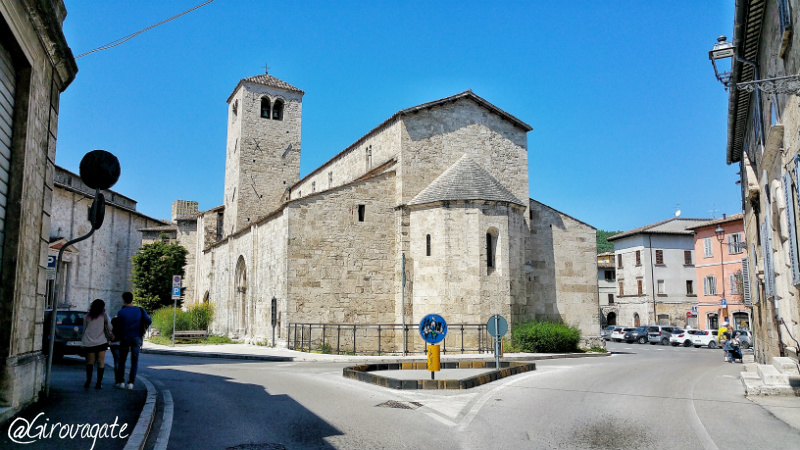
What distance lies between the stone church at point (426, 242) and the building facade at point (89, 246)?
1522cm

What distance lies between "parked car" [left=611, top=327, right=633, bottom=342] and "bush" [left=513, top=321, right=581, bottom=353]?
2225cm

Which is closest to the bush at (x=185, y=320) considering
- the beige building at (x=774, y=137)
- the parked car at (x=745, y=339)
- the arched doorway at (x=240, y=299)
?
the arched doorway at (x=240, y=299)

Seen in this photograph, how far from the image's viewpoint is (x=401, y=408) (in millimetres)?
8539

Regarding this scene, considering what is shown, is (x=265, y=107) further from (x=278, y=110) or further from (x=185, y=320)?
(x=185, y=320)

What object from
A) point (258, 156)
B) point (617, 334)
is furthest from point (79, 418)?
point (617, 334)

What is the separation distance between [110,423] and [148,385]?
358 cm

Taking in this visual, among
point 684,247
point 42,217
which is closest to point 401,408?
point 42,217

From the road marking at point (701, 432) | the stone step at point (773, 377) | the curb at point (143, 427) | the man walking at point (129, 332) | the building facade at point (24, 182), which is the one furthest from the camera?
the stone step at point (773, 377)

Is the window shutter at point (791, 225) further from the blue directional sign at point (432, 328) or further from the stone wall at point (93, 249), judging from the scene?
the stone wall at point (93, 249)

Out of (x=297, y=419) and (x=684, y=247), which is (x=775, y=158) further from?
(x=684, y=247)

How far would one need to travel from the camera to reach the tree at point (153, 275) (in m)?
39.1

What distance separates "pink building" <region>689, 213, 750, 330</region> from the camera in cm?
3950

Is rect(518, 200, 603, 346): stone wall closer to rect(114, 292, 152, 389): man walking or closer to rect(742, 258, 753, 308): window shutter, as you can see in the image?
rect(742, 258, 753, 308): window shutter

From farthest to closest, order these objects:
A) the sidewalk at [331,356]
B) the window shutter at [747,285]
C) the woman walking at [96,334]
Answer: the window shutter at [747,285] → the sidewalk at [331,356] → the woman walking at [96,334]
